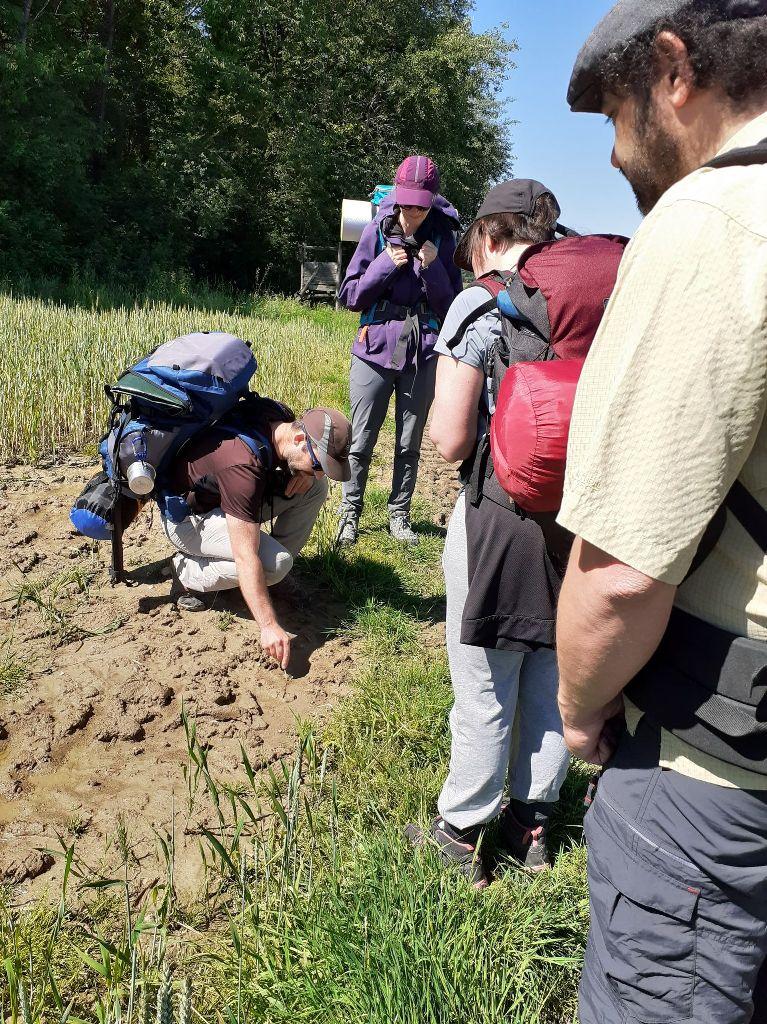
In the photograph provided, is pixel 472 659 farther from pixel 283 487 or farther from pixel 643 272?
pixel 283 487

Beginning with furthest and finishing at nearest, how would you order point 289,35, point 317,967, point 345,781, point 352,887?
point 289,35, point 345,781, point 352,887, point 317,967

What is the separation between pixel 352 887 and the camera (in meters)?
2.03

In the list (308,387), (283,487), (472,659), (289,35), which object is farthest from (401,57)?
(472,659)

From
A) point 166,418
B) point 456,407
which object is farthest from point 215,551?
point 456,407

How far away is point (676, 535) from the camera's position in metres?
0.98

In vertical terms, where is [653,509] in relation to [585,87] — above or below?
below

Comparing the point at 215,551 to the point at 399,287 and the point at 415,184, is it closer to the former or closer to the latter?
the point at 399,287

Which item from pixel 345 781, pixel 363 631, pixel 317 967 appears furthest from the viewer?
pixel 363 631

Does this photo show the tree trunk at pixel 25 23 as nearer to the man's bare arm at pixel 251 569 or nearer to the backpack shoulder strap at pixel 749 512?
the man's bare arm at pixel 251 569

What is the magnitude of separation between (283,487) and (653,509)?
2954 millimetres

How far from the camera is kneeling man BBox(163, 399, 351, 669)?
3355 millimetres

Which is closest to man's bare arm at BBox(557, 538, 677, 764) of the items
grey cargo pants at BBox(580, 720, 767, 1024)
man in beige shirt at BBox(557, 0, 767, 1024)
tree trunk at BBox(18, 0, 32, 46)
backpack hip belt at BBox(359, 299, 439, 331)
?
man in beige shirt at BBox(557, 0, 767, 1024)

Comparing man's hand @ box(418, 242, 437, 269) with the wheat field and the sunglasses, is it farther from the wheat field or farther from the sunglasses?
the wheat field

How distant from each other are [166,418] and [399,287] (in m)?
1.64
